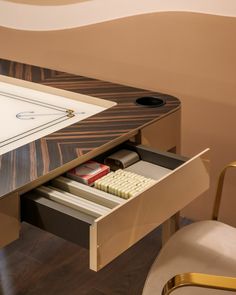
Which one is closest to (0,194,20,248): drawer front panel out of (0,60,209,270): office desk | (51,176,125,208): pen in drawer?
(0,60,209,270): office desk

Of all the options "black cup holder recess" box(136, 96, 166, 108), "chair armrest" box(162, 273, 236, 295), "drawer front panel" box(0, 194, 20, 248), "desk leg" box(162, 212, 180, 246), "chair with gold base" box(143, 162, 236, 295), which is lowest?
"desk leg" box(162, 212, 180, 246)

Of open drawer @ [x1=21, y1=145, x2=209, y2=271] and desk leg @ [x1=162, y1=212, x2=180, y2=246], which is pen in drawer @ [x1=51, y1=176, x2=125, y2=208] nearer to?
open drawer @ [x1=21, y1=145, x2=209, y2=271]

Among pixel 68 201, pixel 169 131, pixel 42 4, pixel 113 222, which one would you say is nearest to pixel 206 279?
pixel 113 222

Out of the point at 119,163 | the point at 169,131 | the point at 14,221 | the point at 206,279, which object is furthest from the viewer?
the point at 169,131

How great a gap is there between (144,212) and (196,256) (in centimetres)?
33

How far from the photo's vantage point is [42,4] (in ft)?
8.62

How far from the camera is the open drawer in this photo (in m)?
1.21

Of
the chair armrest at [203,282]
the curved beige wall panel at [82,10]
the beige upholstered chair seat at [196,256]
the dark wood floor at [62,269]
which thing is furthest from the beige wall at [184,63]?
the chair armrest at [203,282]

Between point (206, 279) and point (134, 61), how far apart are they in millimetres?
1416

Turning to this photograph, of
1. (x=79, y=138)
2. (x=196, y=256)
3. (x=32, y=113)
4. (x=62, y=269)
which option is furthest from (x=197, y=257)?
(x=62, y=269)

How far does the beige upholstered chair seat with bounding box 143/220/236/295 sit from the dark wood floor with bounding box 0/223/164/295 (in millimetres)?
592

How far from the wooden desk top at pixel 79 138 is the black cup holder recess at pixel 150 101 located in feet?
0.06

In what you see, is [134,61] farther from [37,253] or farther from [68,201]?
[68,201]

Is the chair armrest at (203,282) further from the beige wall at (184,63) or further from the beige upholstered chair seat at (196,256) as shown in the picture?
the beige wall at (184,63)
